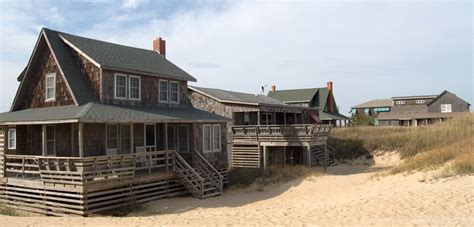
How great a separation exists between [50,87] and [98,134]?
4.13m

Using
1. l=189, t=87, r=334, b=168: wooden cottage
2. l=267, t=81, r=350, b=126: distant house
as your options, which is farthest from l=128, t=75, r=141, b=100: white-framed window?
l=267, t=81, r=350, b=126: distant house

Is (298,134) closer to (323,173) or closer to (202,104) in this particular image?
(323,173)

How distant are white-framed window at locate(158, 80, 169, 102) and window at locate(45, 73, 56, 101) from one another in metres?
5.33

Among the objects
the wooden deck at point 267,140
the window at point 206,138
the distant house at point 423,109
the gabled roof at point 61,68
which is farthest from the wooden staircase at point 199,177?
the distant house at point 423,109

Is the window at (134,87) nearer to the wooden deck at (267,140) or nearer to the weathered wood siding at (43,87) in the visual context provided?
the weathered wood siding at (43,87)

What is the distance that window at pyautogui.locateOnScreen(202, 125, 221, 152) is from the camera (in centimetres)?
2376

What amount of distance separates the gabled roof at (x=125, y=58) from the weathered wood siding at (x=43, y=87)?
4.57 feet

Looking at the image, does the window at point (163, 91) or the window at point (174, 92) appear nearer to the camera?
the window at point (163, 91)

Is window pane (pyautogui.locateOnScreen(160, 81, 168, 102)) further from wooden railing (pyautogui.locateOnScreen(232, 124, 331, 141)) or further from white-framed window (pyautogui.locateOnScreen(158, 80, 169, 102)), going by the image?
wooden railing (pyautogui.locateOnScreen(232, 124, 331, 141))

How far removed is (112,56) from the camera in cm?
2220

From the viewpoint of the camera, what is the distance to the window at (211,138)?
936 inches

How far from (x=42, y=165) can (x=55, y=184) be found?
124 cm

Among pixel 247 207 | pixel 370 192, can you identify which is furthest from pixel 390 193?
pixel 247 207

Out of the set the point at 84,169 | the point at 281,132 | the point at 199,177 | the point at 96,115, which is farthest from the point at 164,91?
the point at 281,132
